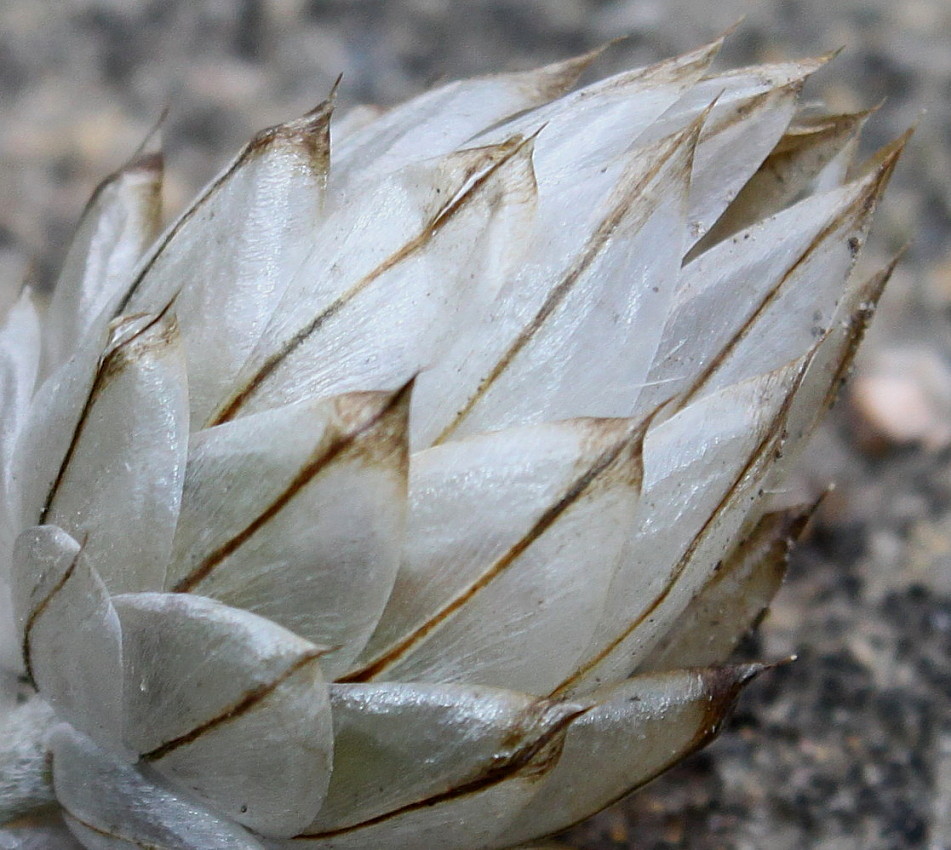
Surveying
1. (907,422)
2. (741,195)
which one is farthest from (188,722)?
(907,422)

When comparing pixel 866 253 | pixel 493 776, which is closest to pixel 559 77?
pixel 493 776

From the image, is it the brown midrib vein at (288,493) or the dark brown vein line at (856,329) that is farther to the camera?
the dark brown vein line at (856,329)

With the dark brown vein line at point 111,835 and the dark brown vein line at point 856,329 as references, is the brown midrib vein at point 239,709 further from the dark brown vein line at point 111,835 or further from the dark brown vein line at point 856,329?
the dark brown vein line at point 856,329

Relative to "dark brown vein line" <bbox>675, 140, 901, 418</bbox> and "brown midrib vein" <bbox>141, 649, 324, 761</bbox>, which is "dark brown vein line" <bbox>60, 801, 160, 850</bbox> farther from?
"dark brown vein line" <bbox>675, 140, 901, 418</bbox>

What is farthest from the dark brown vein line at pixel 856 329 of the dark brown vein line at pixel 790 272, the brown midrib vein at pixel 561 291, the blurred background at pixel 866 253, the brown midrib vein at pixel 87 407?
the brown midrib vein at pixel 87 407

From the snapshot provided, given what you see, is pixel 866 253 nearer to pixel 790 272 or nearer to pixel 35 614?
pixel 790 272

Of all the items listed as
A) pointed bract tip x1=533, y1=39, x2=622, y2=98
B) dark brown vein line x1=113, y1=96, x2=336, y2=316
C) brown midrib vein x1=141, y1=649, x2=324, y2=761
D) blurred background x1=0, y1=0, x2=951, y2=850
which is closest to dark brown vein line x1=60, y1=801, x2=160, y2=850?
brown midrib vein x1=141, y1=649, x2=324, y2=761
